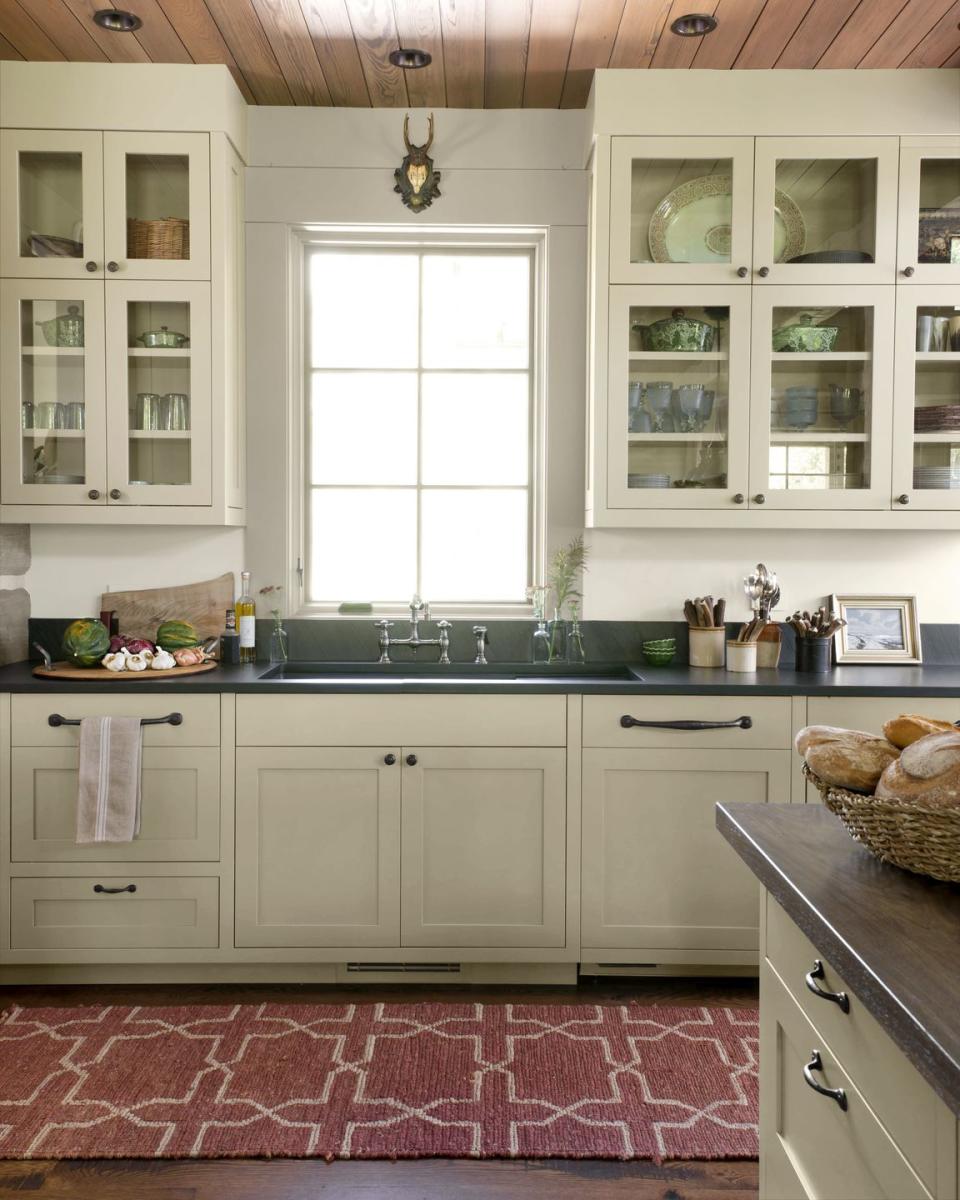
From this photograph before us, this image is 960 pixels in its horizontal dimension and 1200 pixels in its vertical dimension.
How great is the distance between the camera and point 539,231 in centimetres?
344

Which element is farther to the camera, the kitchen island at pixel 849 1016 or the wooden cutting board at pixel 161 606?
the wooden cutting board at pixel 161 606

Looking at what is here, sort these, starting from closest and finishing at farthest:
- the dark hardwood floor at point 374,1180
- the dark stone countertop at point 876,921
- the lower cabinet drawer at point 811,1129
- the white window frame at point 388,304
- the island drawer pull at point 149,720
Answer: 1. the dark stone countertop at point 876,921
2. the lower cabinet drawer at point 811,1129
3. the dark hardwood floor at point 374,1180
4. the island drawer pull at point 149,720
5. the white window frame at point 388,304

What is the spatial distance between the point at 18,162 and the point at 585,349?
184 centimetres

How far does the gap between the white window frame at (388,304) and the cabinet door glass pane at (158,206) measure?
16.1 inches

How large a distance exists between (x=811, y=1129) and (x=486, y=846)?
5.50 feet

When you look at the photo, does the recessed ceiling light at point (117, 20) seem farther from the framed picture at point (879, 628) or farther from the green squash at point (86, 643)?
the framed picture at point (879, 628)

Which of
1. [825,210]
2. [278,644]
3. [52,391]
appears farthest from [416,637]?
[825,210]

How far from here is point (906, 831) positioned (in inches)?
46.4

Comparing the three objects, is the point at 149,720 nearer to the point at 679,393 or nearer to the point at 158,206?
the point at 158,206

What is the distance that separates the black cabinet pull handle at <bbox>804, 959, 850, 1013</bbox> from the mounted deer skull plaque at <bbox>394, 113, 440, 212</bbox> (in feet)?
9.30

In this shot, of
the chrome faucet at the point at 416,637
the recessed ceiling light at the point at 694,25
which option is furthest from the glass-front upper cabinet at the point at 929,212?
the chrome faucet at the point at 416,637

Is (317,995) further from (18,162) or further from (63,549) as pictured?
(18,162)

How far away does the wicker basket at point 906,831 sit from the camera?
1.14 m

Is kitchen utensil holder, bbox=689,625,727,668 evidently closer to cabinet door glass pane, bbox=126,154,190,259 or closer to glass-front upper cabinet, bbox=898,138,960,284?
glass-front upper cabinet, bbox=898,138,960,284
